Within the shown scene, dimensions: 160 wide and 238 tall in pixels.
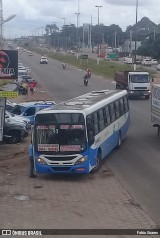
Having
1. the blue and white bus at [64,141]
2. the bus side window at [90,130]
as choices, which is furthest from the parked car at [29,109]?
the blue and white bus at [64,141]

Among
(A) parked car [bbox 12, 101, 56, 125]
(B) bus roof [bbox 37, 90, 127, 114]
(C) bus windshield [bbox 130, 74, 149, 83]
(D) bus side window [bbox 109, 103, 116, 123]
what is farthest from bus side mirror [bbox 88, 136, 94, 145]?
(C) bus windshield [bbox 130, 74, 149, 83]

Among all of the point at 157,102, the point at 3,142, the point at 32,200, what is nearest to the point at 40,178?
the point at 32,200

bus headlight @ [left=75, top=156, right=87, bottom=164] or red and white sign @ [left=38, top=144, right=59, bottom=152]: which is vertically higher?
red and white sign @ [left=38, top=144, right=59, bottom=152]

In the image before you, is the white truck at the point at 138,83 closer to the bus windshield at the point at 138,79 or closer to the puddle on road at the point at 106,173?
the bus windshield at the point at 138,79

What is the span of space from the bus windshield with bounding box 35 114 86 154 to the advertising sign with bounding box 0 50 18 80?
6.70 metres

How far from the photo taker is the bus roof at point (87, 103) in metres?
18.4

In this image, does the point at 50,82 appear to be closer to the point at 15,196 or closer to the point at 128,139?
the point at 128,139

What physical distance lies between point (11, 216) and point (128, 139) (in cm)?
1315

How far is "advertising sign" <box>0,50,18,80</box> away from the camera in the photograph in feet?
78.9

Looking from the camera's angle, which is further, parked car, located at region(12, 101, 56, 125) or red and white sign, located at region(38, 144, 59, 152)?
parked car, located at region(12, 101, 56, 125)

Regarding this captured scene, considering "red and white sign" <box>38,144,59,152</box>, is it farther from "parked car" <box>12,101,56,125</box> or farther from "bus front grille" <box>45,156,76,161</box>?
"parked car" <box>12,101,56,125</box>

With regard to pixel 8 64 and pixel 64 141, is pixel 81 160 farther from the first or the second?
pixel 8 64

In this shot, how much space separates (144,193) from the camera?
639 inches

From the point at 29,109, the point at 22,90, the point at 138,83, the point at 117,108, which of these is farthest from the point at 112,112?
the point at 22,90
